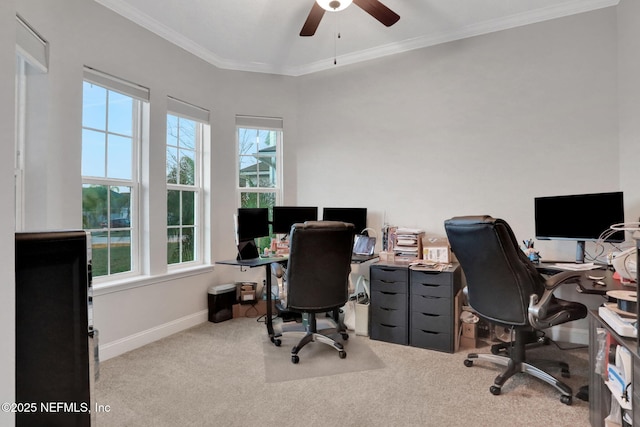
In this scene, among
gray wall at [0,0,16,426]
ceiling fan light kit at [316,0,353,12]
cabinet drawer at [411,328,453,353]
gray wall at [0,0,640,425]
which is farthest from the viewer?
cabinet drawer at [411,328,453,353]

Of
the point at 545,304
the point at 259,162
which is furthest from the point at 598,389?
the point at 259,162

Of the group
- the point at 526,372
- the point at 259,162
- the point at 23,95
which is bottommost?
the point at 526,372

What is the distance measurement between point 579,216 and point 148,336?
12.8 feet

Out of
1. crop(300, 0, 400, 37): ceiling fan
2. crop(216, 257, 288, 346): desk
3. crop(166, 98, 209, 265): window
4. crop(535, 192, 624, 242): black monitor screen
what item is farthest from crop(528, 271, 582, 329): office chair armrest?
crop(166, 98, 209, 265): window

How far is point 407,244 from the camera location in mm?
3449

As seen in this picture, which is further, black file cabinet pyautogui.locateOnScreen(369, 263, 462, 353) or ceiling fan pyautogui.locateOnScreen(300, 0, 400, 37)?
black file cabinet pyautogui.locateOnScreen(369, 263, 462, 353)

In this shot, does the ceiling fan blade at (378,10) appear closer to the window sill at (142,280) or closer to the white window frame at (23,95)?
the white window frame at (23,95)

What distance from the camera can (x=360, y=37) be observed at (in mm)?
3617

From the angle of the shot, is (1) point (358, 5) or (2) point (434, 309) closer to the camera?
(1) point (358, 5)

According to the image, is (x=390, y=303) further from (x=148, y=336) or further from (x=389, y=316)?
(x=148, y=336)

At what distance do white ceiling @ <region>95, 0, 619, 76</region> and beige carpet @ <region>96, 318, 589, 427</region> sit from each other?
305 centimetres

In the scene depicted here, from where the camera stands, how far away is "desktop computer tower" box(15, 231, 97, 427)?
866 mm

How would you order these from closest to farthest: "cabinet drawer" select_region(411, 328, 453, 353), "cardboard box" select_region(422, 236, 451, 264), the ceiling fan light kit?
the ceiling fan light kit → "cabinet drawer" select_region(411, 328, 453, 353) → "cardboard box" select_region(422, 236, 451, 264)

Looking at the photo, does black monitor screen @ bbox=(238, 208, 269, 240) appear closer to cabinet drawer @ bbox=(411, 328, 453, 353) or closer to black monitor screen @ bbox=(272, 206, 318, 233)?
black monitor screen @ bbox=(272, 206, 318, 233)
